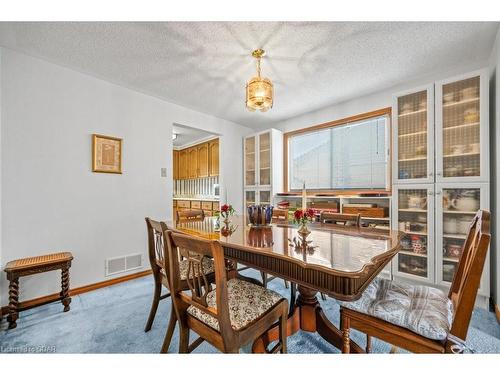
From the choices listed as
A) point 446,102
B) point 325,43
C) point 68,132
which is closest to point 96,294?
point 68,132

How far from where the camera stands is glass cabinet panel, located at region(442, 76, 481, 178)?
2.15 metres

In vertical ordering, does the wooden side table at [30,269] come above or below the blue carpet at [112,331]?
above

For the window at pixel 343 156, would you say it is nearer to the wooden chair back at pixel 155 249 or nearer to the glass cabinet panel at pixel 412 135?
the glass cabinet panel at pixel 412 135

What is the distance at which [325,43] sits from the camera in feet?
6.35

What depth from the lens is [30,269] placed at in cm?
188

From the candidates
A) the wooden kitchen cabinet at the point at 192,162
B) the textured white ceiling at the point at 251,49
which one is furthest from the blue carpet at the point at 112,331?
the wooden kitchen cabinet at the point at 192,162

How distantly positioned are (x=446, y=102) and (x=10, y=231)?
442 centimetres

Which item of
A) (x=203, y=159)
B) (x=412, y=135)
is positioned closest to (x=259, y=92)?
(x=412, y=135)

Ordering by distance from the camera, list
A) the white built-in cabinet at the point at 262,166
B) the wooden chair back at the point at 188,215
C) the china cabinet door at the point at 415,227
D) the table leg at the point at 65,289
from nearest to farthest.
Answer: the table leg at the point at 65,289, the china cabinet door at the point at 415,227, the wooden chair back at the point at 188,215, the white built-in cabinet at the point at 262,166

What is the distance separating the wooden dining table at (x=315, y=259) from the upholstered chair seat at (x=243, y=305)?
0.17m

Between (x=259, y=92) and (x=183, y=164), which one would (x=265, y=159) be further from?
(x=183, y=164)

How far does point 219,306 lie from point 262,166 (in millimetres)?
3377

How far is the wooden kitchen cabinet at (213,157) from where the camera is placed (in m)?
4.63
